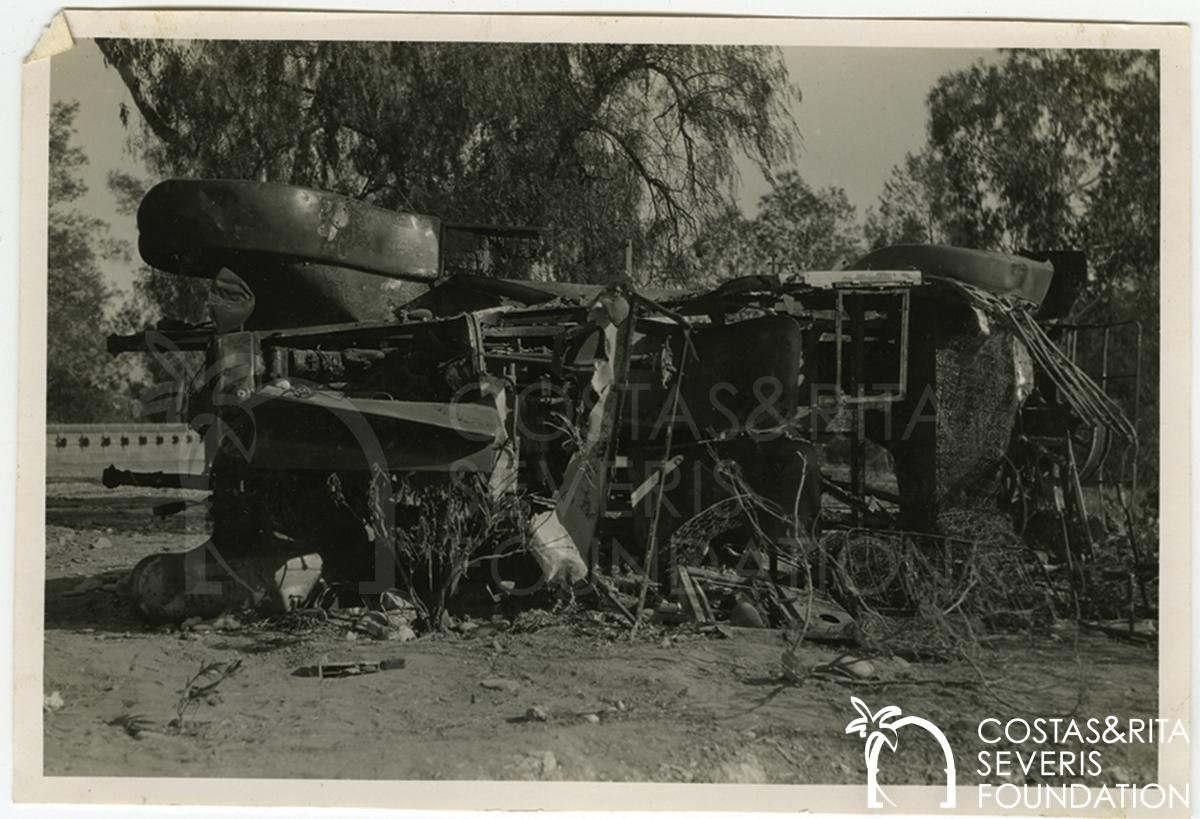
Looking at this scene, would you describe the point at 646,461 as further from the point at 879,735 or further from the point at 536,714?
the point at 879,735

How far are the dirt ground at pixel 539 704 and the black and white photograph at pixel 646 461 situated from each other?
3 centimetres

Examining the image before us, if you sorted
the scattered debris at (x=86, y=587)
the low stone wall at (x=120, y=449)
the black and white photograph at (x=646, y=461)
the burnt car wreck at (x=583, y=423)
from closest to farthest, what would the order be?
the black and white photograph at (x=646, y=461), the burnt car wreck at (x=583, y=423), the scattered debris at (x=86, y=587), the low stone wall at (x=120, y=449)

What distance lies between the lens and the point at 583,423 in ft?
25.7

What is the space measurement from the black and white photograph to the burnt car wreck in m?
0.03

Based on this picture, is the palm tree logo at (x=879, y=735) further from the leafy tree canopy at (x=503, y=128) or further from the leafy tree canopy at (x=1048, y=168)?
the leafy tree canopy at (x=503, y=128)

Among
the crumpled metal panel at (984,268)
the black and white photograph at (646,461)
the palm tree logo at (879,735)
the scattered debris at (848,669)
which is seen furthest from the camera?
the crumpled metal panel at (984,268)

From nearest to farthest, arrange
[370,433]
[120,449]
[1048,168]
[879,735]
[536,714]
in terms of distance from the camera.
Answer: [879,735] → [536,714] → [370,433] → [1048,168] → [120,449]

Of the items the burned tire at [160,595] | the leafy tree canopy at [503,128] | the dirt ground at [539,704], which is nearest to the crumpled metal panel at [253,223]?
the leafy tree canopy at [503,128]

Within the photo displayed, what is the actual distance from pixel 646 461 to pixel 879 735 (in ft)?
10.1

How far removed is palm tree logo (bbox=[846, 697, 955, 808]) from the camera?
567cm

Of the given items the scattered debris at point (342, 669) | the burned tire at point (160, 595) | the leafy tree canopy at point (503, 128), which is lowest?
the scattered debris at point (342, 669)

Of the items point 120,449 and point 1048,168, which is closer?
point 1048,168

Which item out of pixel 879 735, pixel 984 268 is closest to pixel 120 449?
pixel 984 268

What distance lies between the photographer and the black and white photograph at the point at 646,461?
5.98 metres
